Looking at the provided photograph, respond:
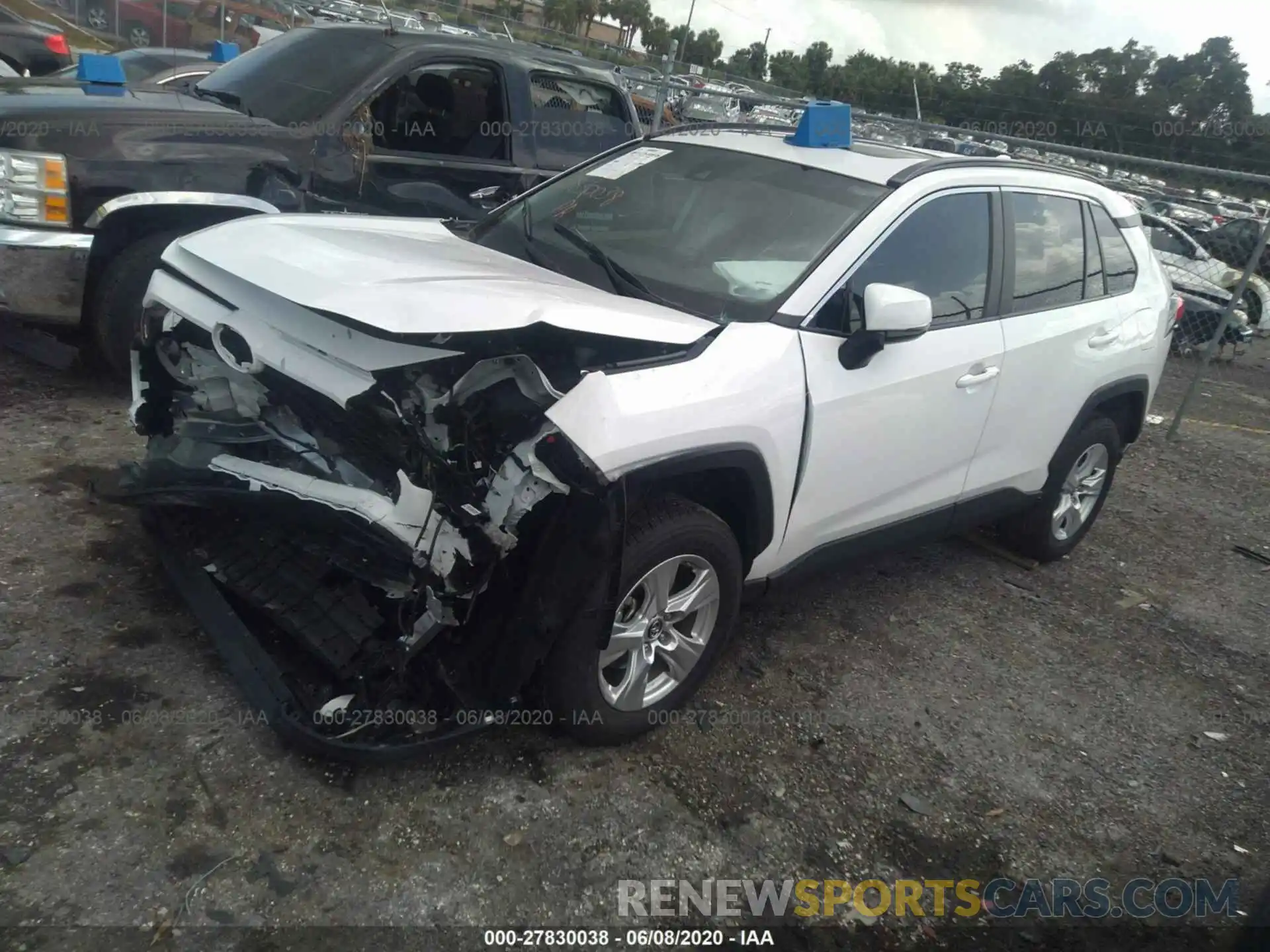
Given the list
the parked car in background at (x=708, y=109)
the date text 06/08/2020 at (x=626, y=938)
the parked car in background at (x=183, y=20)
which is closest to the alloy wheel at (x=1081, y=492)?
the date text 06/08/2020 at (x=626, y=938)

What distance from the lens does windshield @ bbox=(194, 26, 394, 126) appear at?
5273 mm

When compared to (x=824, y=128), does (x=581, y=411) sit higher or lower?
lower

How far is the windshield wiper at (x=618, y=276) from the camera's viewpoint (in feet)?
10.8

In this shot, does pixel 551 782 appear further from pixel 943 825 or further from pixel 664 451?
pixel 943 825

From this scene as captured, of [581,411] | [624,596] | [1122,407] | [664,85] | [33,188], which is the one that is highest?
[664,85]

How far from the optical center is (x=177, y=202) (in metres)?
4.70

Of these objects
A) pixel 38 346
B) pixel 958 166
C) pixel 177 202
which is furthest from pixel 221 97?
pixel 958 166

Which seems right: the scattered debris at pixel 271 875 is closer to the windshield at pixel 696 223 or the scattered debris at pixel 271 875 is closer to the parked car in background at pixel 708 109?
the windshield at pixel 696 223

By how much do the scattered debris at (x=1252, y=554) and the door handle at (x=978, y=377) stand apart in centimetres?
312

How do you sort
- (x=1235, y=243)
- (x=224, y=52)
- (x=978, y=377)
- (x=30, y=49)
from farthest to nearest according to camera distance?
1. (x=1235, y=243)
2. (x=30, y=49)
3. (x=224, y=52)
4. (x=978, y=377)

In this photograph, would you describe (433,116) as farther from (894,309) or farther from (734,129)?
(894,309)

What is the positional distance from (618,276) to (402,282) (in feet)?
3.13

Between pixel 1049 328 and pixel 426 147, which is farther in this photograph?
pixel 426 147

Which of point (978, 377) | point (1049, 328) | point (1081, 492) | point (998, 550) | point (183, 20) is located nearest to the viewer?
point (978, 377)
